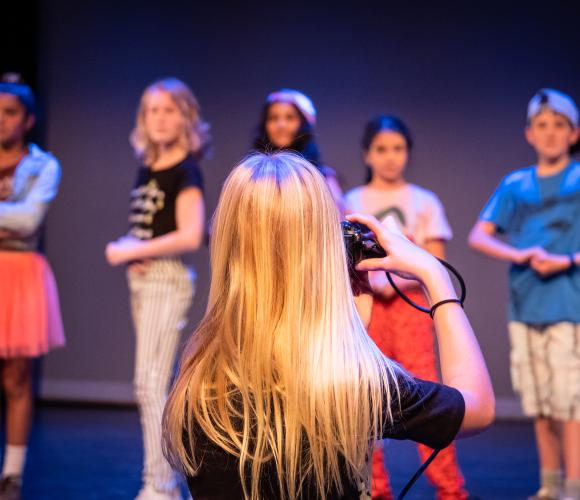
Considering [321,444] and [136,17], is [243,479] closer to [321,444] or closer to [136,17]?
[321,444]

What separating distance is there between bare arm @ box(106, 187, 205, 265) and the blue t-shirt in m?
1.20

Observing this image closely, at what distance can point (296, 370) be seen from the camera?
50.5 inches

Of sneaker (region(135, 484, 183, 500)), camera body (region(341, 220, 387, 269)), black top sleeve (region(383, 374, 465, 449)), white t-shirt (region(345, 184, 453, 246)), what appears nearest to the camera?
black top sleeve (region(383, 374, 465, 449))

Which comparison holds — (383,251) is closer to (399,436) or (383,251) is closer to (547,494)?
(399,436)

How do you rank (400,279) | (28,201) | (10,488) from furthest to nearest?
(28,201) → (10,488) → (400,279)

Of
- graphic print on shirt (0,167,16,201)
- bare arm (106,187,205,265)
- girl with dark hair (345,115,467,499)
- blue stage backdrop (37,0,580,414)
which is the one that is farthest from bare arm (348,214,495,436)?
blue stage backdrop (37,0,580,414)

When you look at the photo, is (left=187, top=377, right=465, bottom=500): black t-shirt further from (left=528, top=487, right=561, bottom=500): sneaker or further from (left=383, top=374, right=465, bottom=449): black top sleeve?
(left=528, top=487, right=561, bottom=500): sneaker

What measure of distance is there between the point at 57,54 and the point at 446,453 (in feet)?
11.4

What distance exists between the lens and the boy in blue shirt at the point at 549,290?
3.16 m

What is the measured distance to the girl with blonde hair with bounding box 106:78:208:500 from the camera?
310 cm

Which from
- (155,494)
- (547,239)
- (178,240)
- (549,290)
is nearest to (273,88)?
(178,240)

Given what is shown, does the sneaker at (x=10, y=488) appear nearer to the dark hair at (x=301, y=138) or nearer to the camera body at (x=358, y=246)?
the dark hair at (x=301, y=138)

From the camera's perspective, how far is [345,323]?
4.24 feet

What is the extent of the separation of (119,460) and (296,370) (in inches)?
105
